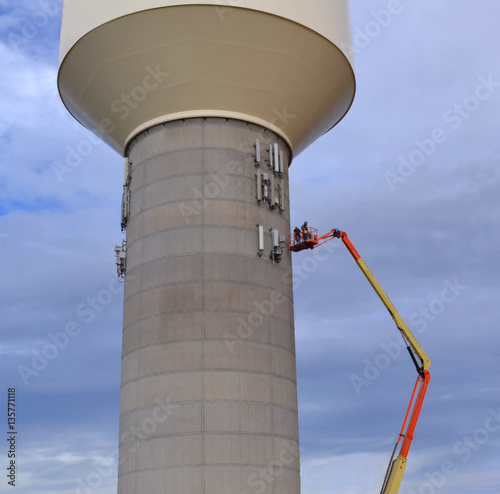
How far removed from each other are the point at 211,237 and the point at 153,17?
802 centimetres

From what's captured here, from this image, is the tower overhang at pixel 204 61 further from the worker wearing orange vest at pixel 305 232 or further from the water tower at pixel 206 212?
the worker wearing orange vest at pixel 305 232

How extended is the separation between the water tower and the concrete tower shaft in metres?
0.05

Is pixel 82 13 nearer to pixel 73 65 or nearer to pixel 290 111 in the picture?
pixel 73 65

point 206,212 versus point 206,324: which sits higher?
point 206,212

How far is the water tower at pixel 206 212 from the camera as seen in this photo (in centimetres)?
2645

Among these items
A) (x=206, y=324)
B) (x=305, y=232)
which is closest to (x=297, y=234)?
(x=305, y=232)

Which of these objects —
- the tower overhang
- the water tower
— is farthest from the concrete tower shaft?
the tower overhang

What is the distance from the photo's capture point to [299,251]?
30.2 m

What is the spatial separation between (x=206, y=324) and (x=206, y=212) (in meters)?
4.19

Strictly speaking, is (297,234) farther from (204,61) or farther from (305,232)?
(204,61)

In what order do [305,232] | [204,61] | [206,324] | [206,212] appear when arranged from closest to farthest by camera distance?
1. [206,324]
2. [204,61]
3. [206,212]
4. [305,232]

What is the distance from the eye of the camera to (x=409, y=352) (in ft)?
104

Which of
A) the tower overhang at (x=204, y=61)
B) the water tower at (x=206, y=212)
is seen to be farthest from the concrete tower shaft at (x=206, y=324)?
the tower overhang at (x=204, y=61)

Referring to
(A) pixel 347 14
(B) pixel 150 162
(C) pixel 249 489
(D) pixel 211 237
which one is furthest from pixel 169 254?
(A) pixel 347 14
